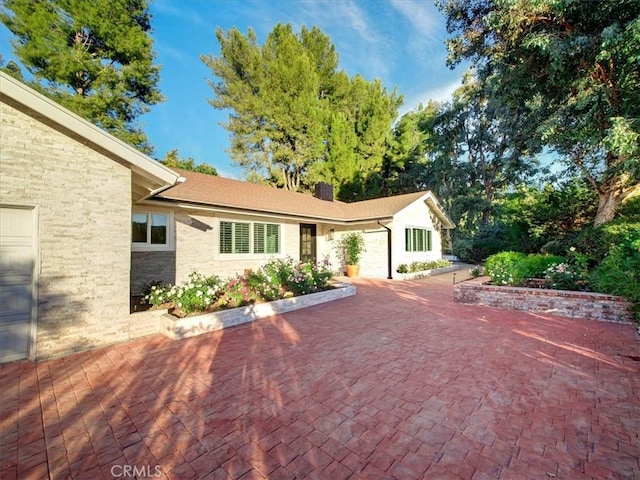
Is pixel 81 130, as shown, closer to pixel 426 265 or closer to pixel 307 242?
pixel 307 242

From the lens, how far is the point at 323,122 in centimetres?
2370

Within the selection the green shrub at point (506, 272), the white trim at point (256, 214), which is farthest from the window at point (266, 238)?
the green shrub at point (506, 272)

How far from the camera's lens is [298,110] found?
22062mm

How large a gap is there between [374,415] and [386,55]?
16902mm

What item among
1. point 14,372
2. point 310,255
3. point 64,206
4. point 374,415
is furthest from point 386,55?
point 14,372

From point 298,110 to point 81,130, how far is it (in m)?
19.5

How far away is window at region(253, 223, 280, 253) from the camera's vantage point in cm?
1094

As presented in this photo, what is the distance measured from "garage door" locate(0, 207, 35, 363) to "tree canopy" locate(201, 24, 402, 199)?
19592 millimetres

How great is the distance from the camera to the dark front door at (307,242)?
13.2m

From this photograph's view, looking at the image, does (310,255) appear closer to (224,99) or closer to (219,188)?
(219,188)

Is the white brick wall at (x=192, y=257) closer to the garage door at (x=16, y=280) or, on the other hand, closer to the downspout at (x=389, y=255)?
the garage door at (x=16, y=280)

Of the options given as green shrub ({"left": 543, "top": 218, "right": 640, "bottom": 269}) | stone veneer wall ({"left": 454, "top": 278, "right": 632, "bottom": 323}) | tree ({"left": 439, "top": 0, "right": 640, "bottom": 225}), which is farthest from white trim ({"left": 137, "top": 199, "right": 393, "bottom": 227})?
green shrub ({"left": 543, "top": 218, "right": 640, "bottom": 269})

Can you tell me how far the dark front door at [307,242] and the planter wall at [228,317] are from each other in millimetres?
5176

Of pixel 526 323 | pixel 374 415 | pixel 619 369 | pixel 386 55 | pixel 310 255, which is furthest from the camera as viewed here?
pixel 386 55
